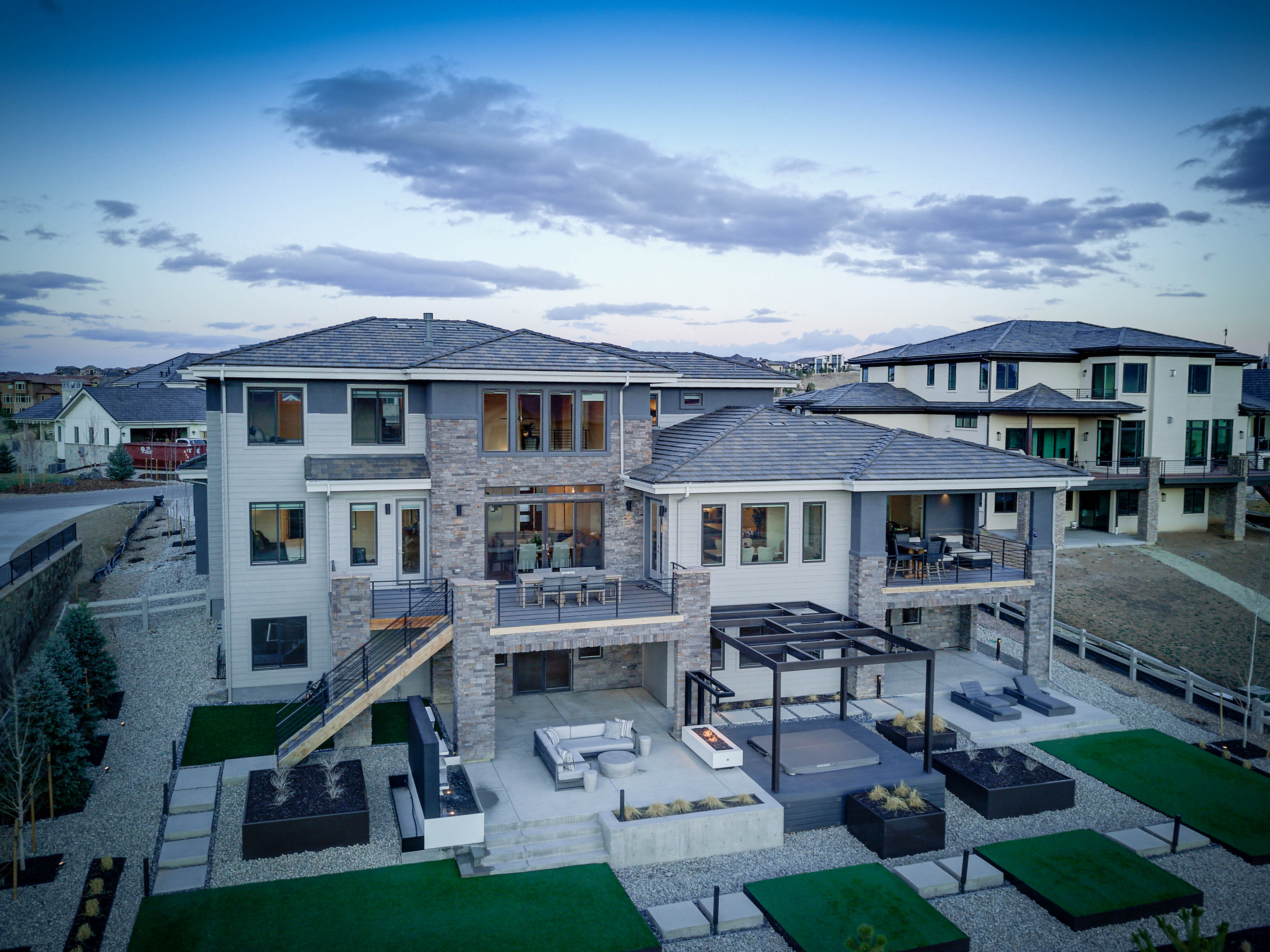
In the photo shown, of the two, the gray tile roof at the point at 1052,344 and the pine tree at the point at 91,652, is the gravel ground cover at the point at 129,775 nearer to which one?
the pine tree at the point at 91,652

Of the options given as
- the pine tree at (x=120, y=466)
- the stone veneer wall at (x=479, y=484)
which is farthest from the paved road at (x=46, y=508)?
the stone veneer wall at (x=479, y=484)

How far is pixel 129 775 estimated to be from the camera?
16.6 meters

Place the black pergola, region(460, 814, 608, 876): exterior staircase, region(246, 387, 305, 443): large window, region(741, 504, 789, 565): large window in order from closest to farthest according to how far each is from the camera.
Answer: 1. region(460, 814, 608, 876): exterior staircase
2. the black pergola
3. region(246, 387, 305, 443): large window
4. region(741, 504, 789, 565): large window

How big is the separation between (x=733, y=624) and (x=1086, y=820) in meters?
7.40

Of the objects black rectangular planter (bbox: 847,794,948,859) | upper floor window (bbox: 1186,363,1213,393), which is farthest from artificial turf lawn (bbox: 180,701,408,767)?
upper floor window (bbox: 1186,363,1213,393)

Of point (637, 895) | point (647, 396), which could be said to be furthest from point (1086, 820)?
point (647, 396)

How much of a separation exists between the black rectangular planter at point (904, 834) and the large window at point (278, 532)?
13.6 metres

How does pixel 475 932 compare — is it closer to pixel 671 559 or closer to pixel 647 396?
pixel 671 559

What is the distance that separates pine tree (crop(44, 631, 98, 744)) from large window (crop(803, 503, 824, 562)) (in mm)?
15550

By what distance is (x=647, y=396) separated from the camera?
22.0m

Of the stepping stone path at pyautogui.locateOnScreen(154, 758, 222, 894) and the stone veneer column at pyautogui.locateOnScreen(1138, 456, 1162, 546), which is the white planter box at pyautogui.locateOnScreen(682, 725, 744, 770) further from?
the stone veneer column at pyautogui.locateOnScreen(1138, 456, 1162, 546)

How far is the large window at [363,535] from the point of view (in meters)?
20.5

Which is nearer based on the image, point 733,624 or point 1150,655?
point 733,624

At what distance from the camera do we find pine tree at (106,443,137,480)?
55.7 metres
